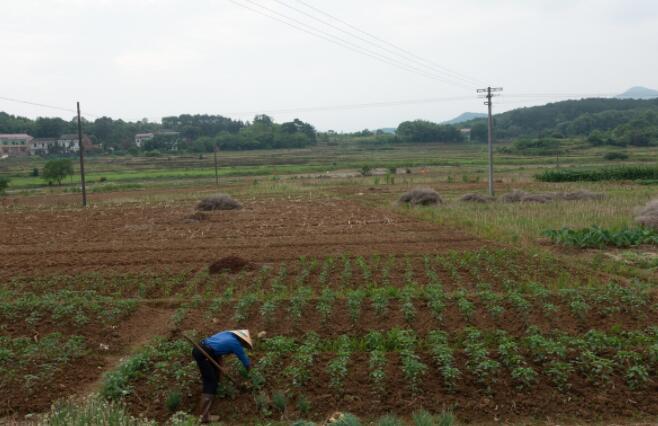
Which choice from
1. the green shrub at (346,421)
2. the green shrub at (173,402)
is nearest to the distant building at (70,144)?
the green shrub at (173,402)

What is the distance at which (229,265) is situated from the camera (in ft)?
47.4

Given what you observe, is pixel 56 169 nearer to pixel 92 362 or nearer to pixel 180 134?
pixel 92 362

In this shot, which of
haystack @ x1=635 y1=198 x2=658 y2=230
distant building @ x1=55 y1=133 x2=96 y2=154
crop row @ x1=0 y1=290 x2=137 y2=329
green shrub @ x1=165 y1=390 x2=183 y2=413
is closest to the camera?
green shrub @ x1=165 y1=390 x2=183 y2=413

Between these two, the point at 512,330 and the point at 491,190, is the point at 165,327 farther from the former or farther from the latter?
the point at 491,190

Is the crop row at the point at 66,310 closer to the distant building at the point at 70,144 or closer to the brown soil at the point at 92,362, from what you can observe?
the brown soil at the point at 92,362

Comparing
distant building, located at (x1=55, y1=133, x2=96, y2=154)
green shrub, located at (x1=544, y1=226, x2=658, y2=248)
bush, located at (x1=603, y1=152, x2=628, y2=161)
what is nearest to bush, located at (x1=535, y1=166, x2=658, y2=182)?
bush, located at (x1=603, y1=152, x2=628, y2=161)

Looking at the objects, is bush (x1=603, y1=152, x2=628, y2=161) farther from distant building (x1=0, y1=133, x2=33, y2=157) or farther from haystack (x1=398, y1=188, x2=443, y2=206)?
distant building (x1=0, y1=133, x2=33, y2=157)

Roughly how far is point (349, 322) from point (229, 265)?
5.29m

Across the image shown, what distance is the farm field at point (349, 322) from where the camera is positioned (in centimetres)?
753

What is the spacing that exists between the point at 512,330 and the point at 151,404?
5.97 metres

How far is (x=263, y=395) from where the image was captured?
7469mm

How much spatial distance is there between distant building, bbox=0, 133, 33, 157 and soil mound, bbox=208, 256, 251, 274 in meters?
81.8

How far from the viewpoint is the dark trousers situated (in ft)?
23.8

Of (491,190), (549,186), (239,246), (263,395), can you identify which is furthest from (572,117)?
(263,395)
